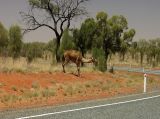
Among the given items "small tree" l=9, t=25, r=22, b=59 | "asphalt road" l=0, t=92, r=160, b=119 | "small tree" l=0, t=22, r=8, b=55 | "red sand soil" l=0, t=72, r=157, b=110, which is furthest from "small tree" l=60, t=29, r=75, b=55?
"asphalt road" l=0, t=92, r=160, b=119

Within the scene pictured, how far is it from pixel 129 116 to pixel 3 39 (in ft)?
145

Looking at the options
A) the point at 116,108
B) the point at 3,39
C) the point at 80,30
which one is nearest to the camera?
the point at 116,108

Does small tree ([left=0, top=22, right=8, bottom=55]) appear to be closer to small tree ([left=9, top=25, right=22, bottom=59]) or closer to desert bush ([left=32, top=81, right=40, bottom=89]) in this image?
small tree ([left=9, top=25, right=22, bottom=59])

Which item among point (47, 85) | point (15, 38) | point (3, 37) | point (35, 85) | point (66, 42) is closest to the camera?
point (35, 85)

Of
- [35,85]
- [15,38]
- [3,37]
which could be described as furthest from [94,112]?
[3,37]

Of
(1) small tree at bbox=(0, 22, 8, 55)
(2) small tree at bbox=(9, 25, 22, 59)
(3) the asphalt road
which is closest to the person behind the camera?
(3) the asphalt road

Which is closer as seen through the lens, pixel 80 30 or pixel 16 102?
pixel 16 102

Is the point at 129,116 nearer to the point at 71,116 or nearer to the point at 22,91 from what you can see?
the point at 71,116

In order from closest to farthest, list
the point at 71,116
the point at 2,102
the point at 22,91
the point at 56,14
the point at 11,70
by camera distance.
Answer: the point at 71,116 → the point at 2,102 → the point at 22,91 → the point at 11,70 → the point at 56,14

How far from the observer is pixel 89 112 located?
44.0ft

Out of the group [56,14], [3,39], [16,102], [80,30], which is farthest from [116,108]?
[3,39]

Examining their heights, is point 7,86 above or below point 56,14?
below

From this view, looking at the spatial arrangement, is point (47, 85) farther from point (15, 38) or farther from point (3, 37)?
point (3, 37)

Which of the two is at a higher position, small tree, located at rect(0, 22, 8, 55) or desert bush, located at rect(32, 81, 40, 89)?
small tree, located at rect(0, 22, 8, 55)
